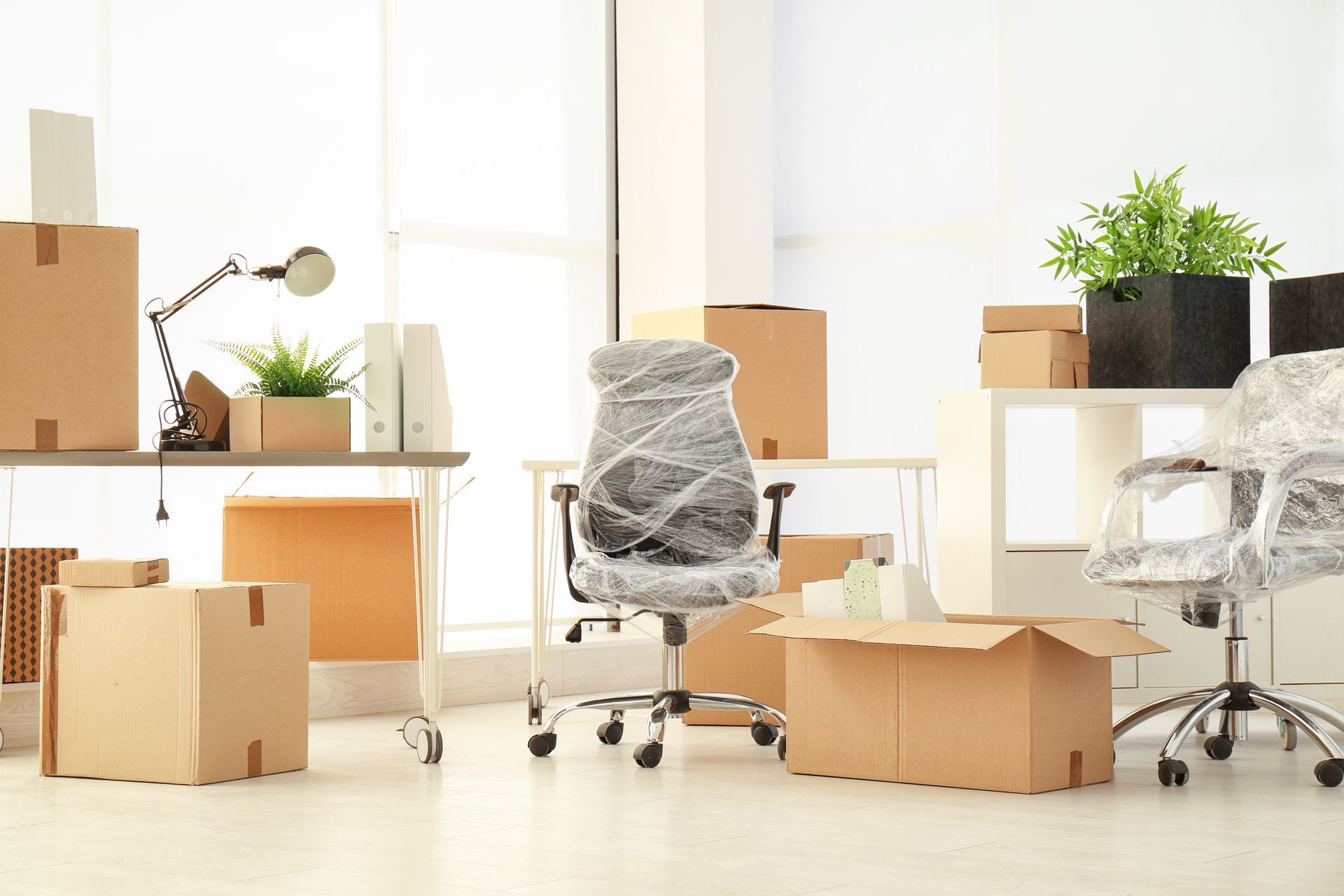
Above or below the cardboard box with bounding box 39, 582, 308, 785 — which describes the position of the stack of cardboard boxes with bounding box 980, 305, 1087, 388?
above

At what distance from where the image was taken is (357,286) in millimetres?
5023

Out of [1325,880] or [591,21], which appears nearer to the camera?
[1325,880]

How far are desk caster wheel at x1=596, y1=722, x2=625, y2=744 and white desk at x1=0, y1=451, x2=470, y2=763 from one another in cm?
44

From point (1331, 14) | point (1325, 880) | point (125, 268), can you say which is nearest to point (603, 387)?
point (125, 268)

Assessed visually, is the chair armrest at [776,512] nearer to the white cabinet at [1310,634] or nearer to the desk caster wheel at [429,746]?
the desk caster wheel at [429,746]

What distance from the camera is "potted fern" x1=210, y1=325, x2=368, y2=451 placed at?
3078 millimetres

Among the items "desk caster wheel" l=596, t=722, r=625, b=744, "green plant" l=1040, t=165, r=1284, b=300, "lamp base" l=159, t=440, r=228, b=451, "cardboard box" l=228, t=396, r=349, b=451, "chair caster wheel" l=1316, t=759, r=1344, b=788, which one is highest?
→ "green plant" l=1040, t=165, r=1284, b=300

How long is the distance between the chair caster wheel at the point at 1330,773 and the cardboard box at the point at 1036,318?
1.32 m

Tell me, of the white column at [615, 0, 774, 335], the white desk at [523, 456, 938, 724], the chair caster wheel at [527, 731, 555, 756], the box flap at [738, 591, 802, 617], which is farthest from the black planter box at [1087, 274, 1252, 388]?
the white column at [615, 0, 774, 335]

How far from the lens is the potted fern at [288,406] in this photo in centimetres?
308

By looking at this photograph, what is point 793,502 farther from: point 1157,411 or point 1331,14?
point 1331,14

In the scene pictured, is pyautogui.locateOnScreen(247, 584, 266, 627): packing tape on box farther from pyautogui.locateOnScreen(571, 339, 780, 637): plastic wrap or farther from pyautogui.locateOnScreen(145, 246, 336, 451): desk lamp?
pyautogui.locateOnScreen(571, 339, 780, 637): plastic wrap

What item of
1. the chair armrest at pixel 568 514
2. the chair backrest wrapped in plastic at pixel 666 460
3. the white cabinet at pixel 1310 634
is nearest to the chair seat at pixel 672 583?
the chair armrest at pixel 568 514

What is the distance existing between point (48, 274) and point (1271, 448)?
8.44 feet
